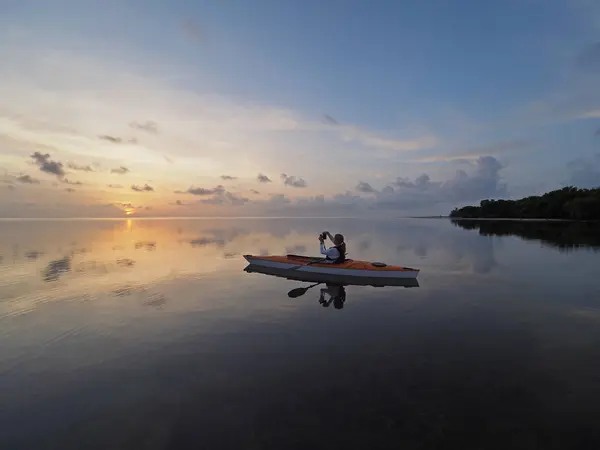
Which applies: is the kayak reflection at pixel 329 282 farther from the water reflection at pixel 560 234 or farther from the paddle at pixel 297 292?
the water reflection at pixel 560 234

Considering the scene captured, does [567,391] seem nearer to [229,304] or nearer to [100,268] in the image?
[229,304]

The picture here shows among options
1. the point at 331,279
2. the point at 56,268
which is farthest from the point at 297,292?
the point at 56,268

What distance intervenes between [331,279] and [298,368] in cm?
1316

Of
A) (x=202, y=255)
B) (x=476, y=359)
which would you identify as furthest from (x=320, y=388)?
(x=202, y=255)

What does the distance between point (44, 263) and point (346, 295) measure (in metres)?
25.5

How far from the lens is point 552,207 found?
120 metres

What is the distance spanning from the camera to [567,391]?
26.6 feet

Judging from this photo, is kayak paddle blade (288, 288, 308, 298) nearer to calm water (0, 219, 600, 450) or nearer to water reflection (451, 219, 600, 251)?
calm water (0, 219, 600, 450)

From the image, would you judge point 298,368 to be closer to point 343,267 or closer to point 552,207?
point 343,267

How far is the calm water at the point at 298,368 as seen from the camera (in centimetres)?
670

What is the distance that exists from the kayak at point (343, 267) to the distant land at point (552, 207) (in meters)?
109

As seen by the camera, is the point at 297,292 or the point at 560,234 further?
the point at 560,234

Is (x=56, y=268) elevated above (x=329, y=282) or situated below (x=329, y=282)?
above

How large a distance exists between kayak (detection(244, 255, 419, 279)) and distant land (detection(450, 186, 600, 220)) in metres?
109
